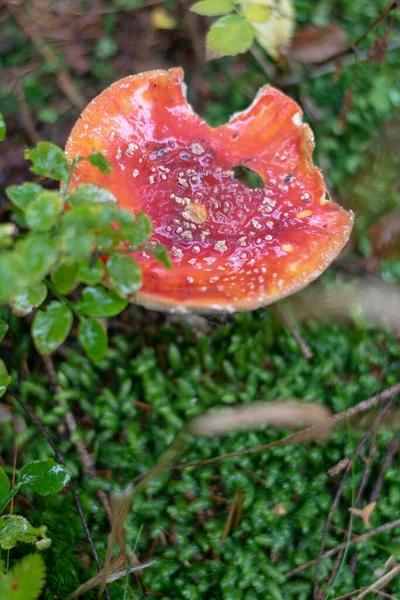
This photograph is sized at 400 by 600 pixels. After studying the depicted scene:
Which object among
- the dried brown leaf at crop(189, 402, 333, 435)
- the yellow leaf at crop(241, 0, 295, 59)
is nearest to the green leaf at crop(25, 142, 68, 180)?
the dried brown leaf at crop(189, 402, 333, 435)

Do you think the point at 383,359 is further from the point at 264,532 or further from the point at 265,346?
the point at 264,532

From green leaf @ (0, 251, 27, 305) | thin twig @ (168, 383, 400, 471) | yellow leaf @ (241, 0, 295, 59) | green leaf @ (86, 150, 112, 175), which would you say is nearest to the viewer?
green leaf @ (0, 251, 27, 305)

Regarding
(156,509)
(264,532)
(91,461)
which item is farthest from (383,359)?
(91,461)

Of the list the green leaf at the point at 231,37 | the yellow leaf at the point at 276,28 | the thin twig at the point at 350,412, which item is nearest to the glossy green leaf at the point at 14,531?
the thin twig at the point at 350,412

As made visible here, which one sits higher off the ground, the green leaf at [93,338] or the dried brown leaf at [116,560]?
the green leaf at [93,338]

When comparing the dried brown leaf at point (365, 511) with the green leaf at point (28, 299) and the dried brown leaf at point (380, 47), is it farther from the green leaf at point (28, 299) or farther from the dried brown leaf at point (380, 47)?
the dried brown leaf at point (380, 47)

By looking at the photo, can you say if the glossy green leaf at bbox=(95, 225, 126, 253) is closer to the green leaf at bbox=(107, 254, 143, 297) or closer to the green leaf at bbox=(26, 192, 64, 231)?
the green leaf at bbox=(107, 254, 143, 297)
